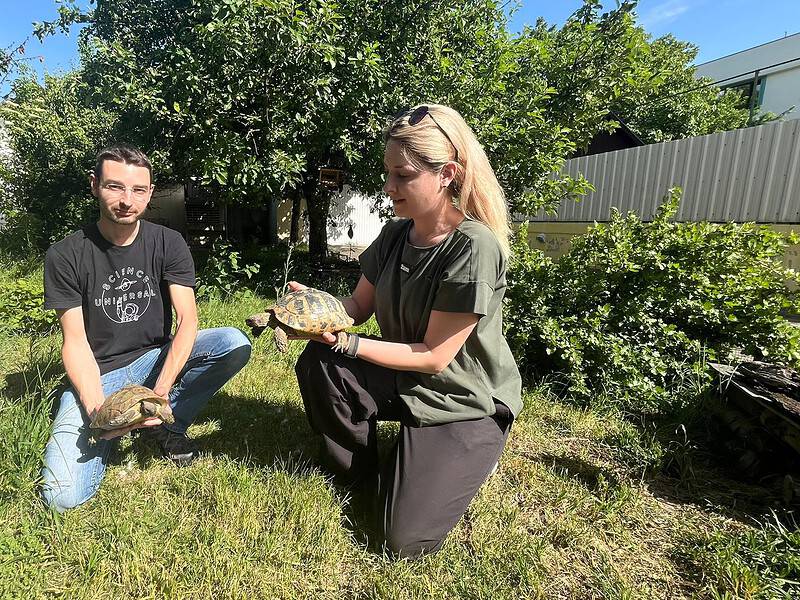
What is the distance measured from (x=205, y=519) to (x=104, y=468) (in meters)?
0.73

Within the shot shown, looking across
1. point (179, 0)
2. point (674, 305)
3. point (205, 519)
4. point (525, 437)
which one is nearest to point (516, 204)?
point (674, 305)

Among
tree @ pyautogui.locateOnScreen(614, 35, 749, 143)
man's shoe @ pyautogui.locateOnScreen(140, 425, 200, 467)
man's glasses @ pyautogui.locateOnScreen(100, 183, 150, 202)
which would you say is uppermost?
tree @ pyautogui.locateOnScreen(614, 35, 749, 143)

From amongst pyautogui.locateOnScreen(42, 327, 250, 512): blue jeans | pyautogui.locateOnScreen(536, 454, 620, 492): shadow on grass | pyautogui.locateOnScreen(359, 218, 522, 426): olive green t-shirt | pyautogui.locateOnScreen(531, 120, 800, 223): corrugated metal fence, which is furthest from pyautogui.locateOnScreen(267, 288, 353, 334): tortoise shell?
pyautogui.locateOnScreen(531, 120, 800, 223): corrugated metal fence

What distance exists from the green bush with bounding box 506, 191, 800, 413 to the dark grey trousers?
1.53 meters

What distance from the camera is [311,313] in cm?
240

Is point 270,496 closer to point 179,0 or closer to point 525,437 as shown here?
point 525,437

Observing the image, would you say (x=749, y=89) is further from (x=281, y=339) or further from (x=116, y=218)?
(x=116, y=218)

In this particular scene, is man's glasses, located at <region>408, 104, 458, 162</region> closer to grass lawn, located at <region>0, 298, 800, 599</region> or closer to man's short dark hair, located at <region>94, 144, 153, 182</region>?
man's short dark hair, located at <region>94, 144, 153, 182</region>

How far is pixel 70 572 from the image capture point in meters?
1.92

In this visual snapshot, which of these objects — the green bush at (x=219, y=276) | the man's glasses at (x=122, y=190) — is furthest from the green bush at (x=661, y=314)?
the green bush at (x=219, y=276)

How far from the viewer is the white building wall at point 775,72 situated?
2970 centimetres

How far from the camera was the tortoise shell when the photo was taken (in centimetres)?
237

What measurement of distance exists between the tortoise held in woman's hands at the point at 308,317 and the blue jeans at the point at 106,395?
1.79 ft

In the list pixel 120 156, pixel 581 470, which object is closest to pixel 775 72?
pixel 581 470
